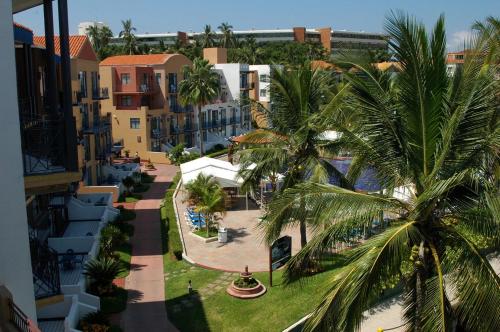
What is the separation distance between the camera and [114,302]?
1884 centimetres

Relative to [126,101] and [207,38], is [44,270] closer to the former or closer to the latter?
[126,101]

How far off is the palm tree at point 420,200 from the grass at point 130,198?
28707 mm

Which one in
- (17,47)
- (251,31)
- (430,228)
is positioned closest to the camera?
Result: (430,228)

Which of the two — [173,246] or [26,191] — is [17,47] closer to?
[26,191]

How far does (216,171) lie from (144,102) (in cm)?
2664

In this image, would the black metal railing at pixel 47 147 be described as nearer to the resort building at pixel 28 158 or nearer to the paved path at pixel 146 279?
the resort building at pixel 28 158

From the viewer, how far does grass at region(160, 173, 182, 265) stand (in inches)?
959

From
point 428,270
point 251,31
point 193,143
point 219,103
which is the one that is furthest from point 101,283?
point 251,31

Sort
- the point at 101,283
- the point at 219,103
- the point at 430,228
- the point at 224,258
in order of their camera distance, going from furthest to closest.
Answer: the point at 219,103, the point at 224,258, the point at 101,283, the point at 430,228

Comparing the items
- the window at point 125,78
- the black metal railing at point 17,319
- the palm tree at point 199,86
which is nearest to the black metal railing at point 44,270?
the black metal railing at point 17,319

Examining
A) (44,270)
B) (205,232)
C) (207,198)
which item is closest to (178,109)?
(205,232)

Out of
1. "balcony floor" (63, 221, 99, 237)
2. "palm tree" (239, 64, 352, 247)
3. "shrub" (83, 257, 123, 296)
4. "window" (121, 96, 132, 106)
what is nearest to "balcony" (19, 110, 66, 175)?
"palm tree" (239, 64, 352, 247)

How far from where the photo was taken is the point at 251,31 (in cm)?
17812

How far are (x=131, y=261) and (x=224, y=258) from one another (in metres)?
4.32
